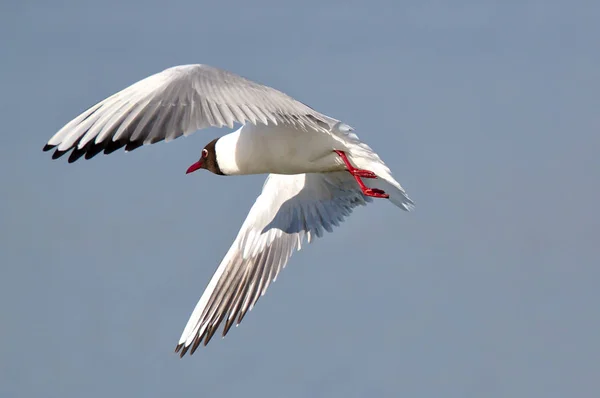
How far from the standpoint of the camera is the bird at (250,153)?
5.22 metres

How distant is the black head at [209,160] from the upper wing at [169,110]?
1469 mm

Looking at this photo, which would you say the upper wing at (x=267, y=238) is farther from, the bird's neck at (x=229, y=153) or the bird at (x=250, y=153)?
the bird's neck at (x=229, y=153)

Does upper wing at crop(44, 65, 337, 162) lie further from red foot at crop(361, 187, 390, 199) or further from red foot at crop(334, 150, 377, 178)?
red foot at crop(361, 187, 390, 199)

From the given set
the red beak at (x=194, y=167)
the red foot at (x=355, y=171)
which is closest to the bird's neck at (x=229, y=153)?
the red beak at (x=194, y=167)

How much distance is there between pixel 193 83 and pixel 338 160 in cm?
144

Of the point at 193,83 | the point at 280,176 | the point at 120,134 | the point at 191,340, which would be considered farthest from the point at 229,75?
the point at 191,340

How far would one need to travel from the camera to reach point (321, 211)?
7820 mm

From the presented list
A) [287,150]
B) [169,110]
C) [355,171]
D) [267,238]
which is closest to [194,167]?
[267,238]

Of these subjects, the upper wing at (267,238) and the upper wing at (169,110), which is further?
the upper wing at (267,238)

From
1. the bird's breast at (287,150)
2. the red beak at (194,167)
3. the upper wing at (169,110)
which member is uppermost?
→ the bird's breast at (287,150)

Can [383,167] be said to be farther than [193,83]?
Yes

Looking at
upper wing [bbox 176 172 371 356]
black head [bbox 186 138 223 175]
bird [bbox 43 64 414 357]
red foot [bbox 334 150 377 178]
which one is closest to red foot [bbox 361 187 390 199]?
bird [bbox 43 64 414 357]

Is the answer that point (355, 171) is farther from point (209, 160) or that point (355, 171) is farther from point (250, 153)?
point (209, 160)

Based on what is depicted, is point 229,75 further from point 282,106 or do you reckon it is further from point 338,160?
point 338,160
